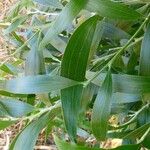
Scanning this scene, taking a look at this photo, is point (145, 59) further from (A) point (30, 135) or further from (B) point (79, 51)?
(A) point (30, 135)

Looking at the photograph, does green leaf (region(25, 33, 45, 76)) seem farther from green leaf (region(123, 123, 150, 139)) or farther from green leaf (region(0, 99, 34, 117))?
green leaf (region(123, 123, 150, 139))

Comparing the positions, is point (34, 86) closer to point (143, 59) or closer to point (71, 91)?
point (71, 91)

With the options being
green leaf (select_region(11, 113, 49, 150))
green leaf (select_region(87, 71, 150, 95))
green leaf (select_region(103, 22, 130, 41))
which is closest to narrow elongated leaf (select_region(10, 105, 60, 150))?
green leaf (select_region(11, 113, 49, 150))

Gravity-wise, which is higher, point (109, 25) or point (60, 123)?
point (109, 25)

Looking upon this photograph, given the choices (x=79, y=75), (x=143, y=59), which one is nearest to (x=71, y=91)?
(x=79, y=75)

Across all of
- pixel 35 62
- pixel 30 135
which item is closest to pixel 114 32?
pixel 35 62

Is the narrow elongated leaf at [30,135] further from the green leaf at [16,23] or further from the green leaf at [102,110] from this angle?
the green leaf at [16,23]
